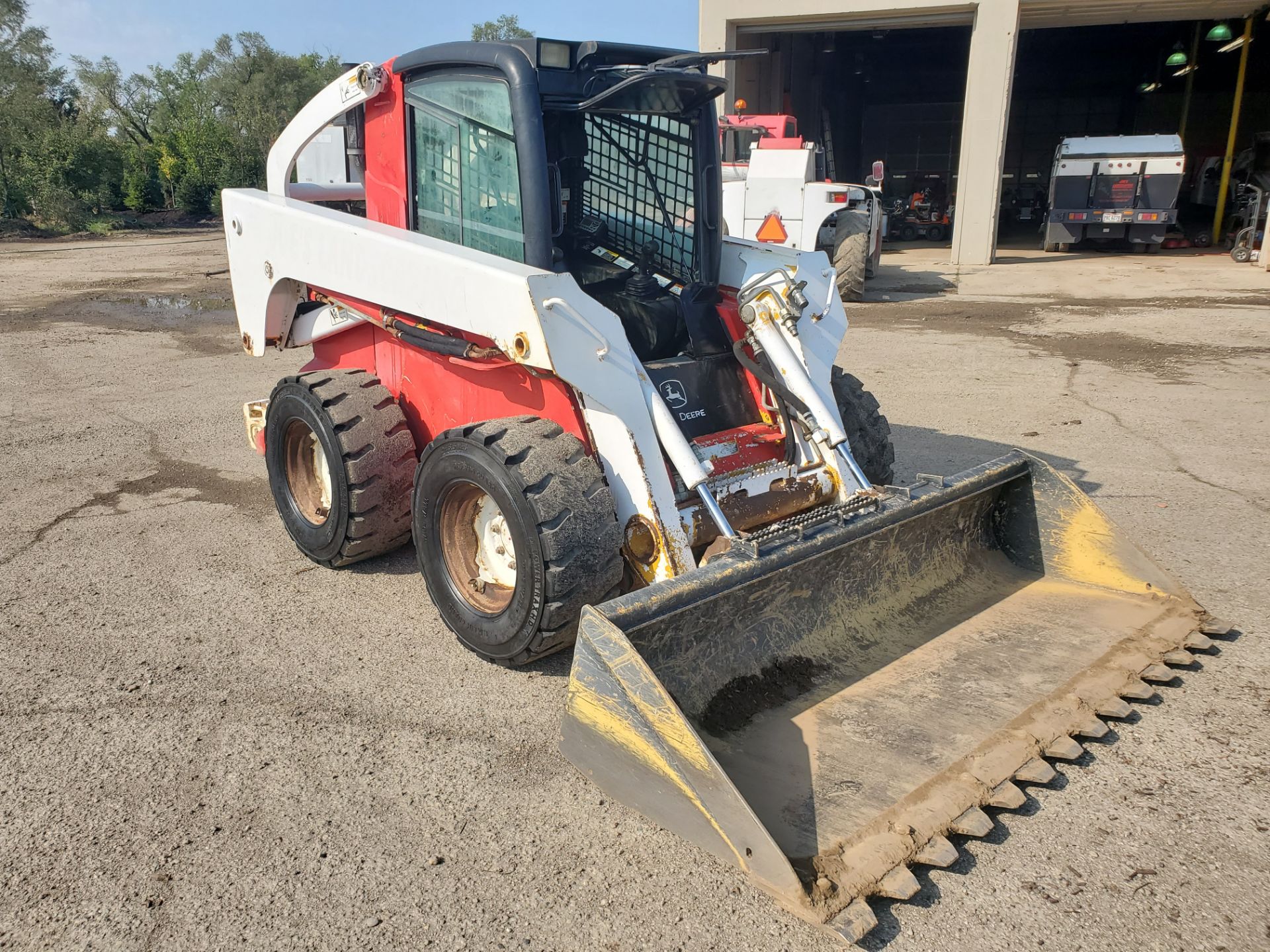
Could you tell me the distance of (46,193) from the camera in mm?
25750

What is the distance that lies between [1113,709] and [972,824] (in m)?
0.85

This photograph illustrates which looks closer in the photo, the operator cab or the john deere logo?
the operator cab

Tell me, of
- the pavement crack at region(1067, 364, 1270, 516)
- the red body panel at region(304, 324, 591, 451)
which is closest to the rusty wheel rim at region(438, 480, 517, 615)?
the red body panel at region(304, 324, 591, 451)

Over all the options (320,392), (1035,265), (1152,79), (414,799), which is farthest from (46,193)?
(1152,79)

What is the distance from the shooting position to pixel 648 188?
446 centimetres

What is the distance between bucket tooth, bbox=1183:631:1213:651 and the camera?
355cm

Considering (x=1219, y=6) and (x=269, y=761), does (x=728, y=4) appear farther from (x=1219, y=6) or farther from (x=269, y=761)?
(x=269, y=761)

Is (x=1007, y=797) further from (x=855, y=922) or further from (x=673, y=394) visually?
(x=673, y=394)

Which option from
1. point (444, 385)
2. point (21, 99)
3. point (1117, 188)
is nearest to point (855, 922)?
point (444, 385)

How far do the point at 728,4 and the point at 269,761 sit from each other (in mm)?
17652

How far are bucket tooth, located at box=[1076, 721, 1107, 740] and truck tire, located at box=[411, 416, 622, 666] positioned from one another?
61.5 inches

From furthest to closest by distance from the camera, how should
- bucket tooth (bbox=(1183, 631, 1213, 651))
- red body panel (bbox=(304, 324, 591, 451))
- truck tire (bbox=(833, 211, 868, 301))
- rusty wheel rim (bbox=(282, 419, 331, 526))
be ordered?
1. truck tire (bbox=(833, 211, 868, 301))
2. rusty wheel rim (bbox=(282, 419, 331, 526))
3. red body panel (bbox=(304, 324, 591, 451))
4. bucket tooth (bbox=(1183, 631, 1213, 651))

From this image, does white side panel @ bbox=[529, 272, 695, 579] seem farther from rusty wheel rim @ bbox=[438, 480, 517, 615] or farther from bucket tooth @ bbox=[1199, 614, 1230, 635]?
bucket tooth @ bbox=[1199, 614, 1230, 635]

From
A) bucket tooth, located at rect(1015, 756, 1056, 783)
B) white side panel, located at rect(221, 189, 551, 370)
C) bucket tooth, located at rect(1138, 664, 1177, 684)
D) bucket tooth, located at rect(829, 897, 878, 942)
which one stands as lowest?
bucket tooth, located at rect(829, 897, 878, 942)
